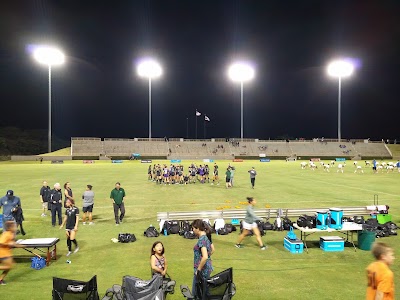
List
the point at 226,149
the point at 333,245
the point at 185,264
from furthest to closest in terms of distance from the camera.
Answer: the point at 226,149, the point at 333,245, the point at 185,264

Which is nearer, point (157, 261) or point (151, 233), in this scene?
point (157, 261)

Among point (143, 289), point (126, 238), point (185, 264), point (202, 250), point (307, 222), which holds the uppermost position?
point (202, 250)

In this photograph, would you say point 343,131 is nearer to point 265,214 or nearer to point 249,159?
point 249,159

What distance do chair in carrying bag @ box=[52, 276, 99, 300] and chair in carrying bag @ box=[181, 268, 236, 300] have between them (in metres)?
1.94

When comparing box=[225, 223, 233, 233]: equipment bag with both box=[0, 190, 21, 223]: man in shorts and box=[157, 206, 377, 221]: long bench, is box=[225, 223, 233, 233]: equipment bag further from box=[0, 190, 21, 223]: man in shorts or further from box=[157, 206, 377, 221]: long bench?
box=[0, 190, 21, 223]: man in shorts

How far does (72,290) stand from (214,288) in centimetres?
278

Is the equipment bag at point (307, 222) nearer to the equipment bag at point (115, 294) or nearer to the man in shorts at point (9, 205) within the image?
the equipment bag at point (115, 294)

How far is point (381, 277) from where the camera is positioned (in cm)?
483

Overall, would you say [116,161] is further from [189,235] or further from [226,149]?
[189,235]

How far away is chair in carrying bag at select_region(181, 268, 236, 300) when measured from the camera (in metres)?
6.25

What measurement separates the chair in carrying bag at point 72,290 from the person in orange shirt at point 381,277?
16.5 ft

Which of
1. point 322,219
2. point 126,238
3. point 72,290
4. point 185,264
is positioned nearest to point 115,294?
point 72,290

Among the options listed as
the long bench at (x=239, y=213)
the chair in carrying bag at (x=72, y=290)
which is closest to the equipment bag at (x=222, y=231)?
the long bench at (x=239, y=213)

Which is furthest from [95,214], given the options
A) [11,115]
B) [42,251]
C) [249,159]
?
[11,115]
